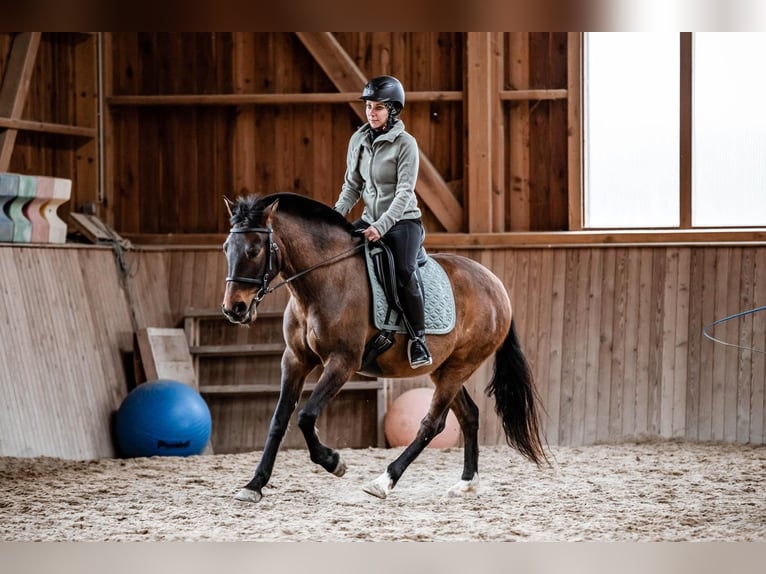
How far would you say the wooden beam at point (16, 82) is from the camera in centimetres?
704

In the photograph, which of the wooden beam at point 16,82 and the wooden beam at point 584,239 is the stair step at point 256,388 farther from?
the wooden beam at point 16,82

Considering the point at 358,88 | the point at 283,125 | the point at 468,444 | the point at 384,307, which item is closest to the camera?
the point at 384,307

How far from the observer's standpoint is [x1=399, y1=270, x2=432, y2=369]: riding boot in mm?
4934

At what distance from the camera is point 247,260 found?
437 centimetres

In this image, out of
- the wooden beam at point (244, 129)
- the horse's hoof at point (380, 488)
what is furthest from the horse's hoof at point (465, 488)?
the wooden beam at point (244, 129)

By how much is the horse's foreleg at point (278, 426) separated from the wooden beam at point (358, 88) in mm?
3273

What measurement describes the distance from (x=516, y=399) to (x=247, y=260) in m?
1.90

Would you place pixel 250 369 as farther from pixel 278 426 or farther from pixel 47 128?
pixel 278 426

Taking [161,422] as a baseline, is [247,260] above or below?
above

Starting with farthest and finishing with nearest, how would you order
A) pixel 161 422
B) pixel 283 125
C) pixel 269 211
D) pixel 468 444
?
pixel 283 125 → pixel 161 422 → pixel 468 444 → pixel 269 211

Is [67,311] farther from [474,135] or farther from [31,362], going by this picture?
[474,135]

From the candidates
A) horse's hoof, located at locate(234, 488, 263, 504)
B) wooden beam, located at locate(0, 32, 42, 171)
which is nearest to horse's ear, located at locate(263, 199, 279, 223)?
horse's hoof, located at locate(234, 488, 263, 504)

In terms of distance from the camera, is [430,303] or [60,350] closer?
[430,303]

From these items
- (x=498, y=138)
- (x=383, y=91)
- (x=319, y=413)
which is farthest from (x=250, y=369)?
(x=383, y=91)
